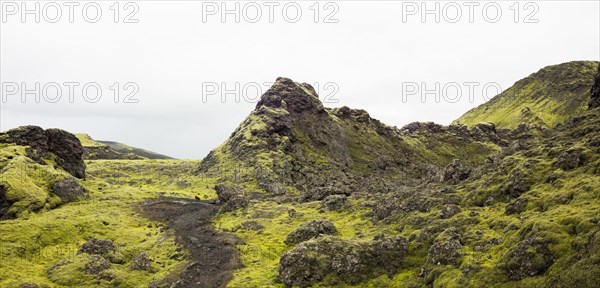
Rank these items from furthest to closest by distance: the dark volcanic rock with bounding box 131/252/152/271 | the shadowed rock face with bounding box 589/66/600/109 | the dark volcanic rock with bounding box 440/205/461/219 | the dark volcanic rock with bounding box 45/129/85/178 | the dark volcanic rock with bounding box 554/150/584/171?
1. the dark volcanic rock with bounding box 45/129/85/178
2. the shadowed rock face with bounding box 589/66/600/109
3. the dark volcanic rock with bounding box 131/252/152/271
4. the dark volcanic rock with bounding box 440/205/461/219
5. the dark volcanic rock with bounding box 554/150/584/171

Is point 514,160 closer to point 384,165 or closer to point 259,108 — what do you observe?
point 384,165

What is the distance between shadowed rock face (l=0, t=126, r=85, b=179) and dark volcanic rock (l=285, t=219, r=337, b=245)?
229ft

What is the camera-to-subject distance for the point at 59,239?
75562mm

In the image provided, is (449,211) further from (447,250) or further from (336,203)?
(336,203)

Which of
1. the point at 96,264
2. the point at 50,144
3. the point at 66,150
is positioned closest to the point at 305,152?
the point at 66,150

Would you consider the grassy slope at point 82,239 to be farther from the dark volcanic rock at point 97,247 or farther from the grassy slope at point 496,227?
the grassy slope at point 496,227

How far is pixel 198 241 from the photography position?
7912cm

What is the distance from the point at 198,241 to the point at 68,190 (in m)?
39.3

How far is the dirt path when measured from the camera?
62.4 meters

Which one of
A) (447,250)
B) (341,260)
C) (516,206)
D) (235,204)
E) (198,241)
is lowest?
(198,241)

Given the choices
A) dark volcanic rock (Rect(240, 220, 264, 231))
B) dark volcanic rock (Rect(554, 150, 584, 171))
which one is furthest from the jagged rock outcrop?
dark volcanic rock (Rect(554, 150, 584, 171))

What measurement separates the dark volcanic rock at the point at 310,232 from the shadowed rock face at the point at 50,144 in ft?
229

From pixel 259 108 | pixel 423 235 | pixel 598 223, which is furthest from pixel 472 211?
pixel 259 108

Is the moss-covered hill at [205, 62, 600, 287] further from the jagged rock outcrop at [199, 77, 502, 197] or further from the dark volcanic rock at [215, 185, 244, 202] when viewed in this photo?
the jagged rock outcrop at [199, 77, 502, 197]
